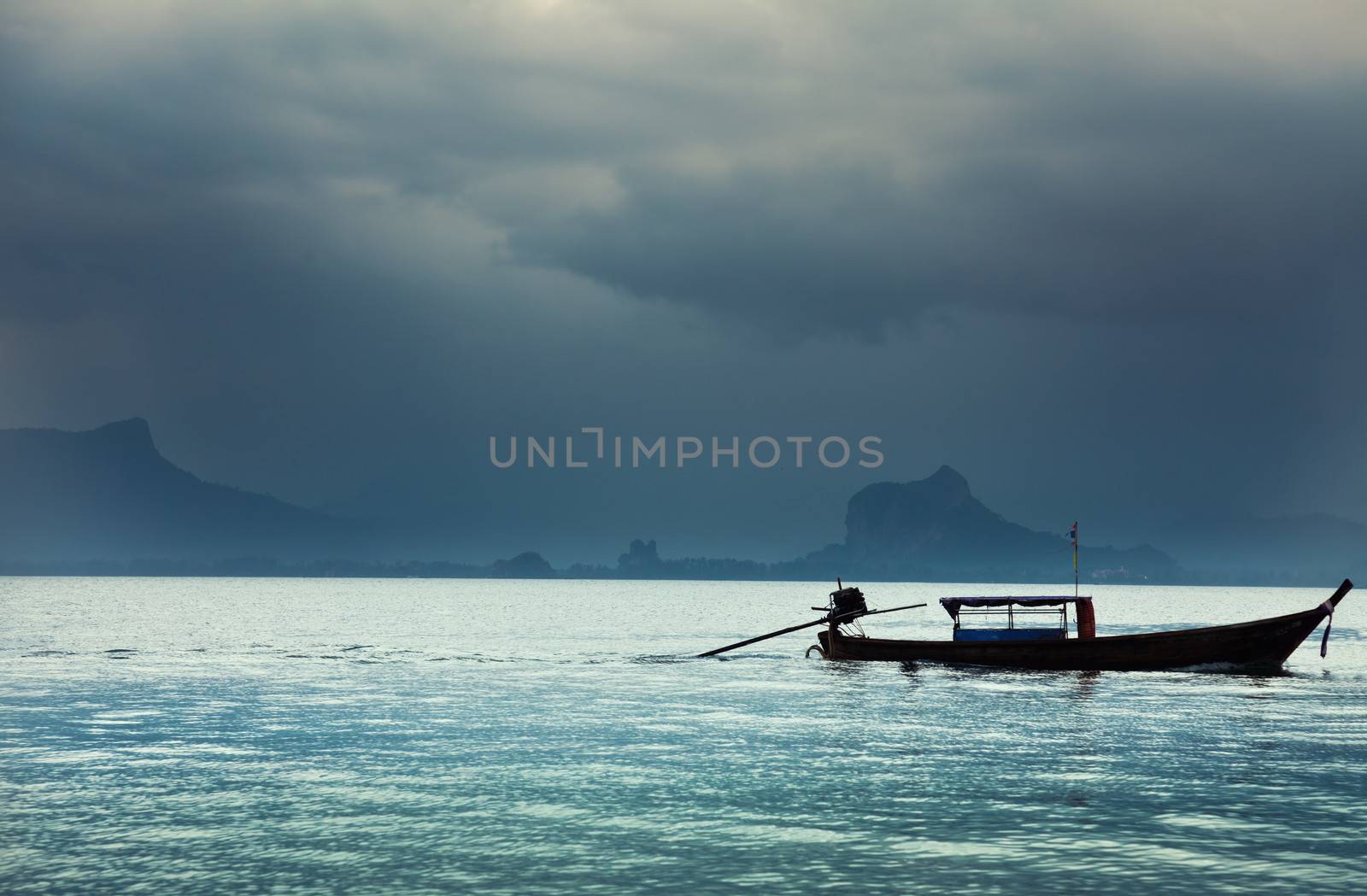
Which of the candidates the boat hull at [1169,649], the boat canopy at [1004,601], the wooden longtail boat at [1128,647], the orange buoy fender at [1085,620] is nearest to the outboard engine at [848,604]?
the wooden longtail boat at [1128,647]

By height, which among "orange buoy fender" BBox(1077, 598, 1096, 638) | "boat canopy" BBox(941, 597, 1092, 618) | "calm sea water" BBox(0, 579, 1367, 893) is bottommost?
"calm sea water" BBox(0, 579, 1367, 893)

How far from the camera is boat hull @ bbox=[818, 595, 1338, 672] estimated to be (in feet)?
201

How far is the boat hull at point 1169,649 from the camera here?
61188 mm

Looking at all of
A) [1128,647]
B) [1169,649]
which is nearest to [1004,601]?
[1128,647]

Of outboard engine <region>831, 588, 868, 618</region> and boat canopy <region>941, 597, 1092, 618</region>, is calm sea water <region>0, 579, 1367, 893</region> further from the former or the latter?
outboard engine <region>831, 588, 868, 618</region>

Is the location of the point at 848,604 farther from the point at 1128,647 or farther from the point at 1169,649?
the point at 1169,649

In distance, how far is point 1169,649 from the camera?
6275cm

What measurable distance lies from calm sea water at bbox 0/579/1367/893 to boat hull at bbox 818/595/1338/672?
45.5 inches

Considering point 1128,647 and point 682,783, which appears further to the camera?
point 1128,647

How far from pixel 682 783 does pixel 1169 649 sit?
138 feet

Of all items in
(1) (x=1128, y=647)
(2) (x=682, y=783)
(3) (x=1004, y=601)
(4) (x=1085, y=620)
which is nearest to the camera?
(2) (x=682, y=783)

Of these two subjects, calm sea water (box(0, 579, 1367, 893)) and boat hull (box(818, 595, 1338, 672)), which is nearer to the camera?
calm sea water (box(0, 579, 1367, 893))

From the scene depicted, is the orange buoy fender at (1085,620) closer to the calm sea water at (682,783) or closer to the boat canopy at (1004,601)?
the boat canopy at (1004,601)

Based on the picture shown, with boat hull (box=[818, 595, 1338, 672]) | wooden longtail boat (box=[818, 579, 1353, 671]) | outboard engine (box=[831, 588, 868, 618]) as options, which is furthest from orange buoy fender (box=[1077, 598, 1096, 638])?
outboard engine (box=[831, 588, 868, 618])
